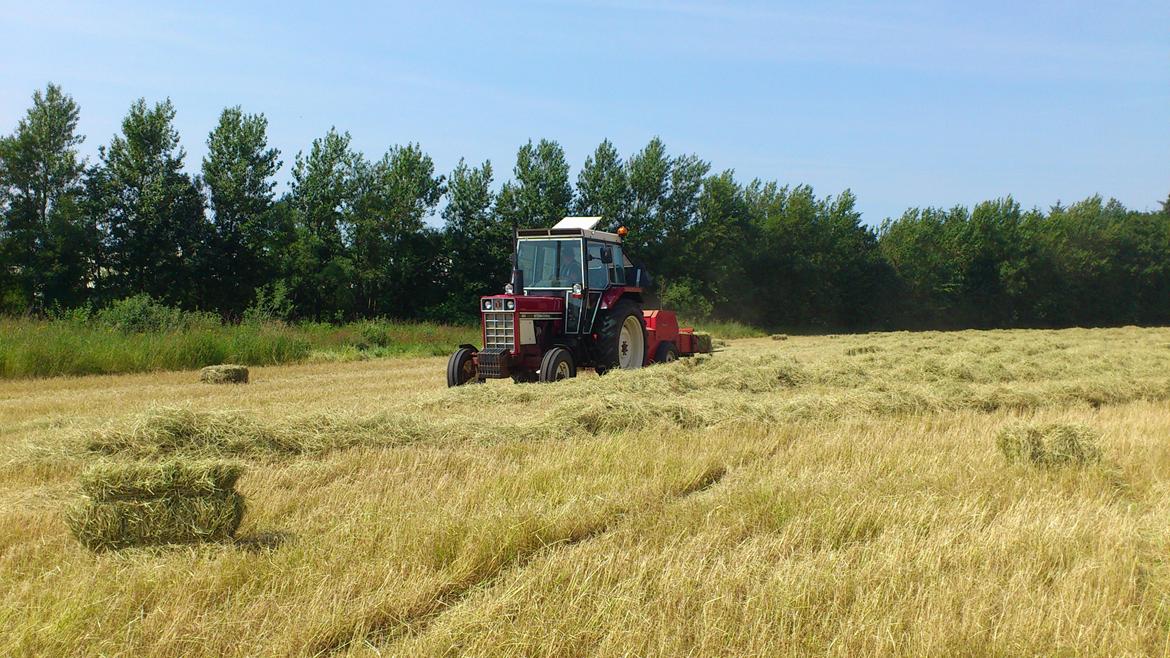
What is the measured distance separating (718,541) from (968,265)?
157ft

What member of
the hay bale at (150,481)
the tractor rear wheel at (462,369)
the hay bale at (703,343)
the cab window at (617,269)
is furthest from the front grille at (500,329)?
the hay bale at (150,481)

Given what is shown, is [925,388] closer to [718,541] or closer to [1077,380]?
[1077,380]

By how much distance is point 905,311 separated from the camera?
146ft

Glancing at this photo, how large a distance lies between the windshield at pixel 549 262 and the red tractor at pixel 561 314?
13 mm

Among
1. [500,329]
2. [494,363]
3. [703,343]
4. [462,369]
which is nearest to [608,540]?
[494,363]

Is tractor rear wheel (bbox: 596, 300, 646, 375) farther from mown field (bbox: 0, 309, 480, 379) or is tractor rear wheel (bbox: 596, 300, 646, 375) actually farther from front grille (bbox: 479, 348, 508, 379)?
mown field (bbox: 0, 309, 480, 379)

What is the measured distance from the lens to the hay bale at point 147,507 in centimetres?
374

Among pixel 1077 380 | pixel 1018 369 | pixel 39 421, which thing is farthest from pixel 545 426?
pixel 1018 369

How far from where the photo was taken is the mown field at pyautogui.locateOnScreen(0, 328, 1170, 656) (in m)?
2.98

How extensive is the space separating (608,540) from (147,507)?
204 centimetres

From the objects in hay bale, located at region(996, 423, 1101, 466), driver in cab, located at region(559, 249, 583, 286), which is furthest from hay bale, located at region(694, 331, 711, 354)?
hay bale, located at region(996, 423, 1101, 466)

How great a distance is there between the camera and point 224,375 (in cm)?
1244

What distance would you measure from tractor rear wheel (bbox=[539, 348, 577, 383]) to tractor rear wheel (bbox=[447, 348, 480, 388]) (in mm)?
874

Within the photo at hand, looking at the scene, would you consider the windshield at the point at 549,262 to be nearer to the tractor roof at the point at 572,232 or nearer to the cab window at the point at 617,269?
the tractor roof at the point at 572,232
